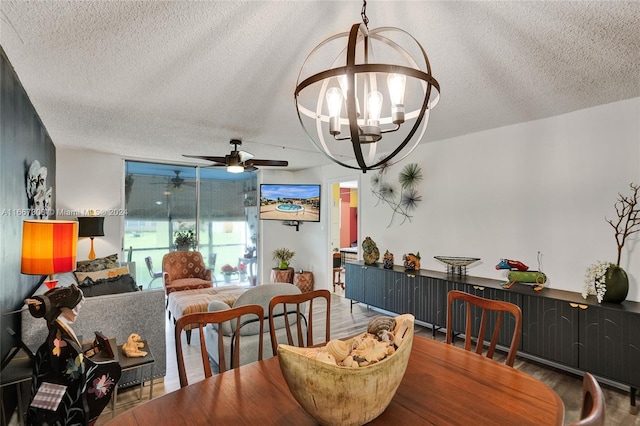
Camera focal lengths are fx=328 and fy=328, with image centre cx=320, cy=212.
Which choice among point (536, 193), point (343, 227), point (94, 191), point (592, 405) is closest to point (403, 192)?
point (536, 193)

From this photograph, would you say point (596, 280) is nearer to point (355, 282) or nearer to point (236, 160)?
point (355, 282)

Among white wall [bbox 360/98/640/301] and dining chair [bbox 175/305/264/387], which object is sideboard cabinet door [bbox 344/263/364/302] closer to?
white wall [bbox 360/98/640/301]

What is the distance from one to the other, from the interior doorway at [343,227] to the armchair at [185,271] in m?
2.40

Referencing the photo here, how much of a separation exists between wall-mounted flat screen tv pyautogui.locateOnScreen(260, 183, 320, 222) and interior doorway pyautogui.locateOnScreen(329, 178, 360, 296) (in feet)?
1.42

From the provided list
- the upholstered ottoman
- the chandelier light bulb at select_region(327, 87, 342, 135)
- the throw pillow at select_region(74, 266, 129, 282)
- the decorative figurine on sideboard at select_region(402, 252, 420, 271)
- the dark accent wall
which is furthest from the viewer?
the decorative figurine on sideboard at select_region(402, 252, 420, 271)

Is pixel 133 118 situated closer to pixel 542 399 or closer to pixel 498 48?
→ pixel 498 48

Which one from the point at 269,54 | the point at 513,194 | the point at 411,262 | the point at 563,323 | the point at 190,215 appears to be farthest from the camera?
the point at 190,215

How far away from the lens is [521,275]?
339 cm

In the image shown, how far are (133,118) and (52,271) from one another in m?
2.03

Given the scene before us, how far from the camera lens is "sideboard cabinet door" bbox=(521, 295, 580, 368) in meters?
2.86

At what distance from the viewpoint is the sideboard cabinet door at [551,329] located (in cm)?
286

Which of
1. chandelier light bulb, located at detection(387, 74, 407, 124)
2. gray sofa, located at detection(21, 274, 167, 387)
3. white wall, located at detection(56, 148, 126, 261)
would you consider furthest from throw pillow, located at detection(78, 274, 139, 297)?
chandelier light bulb, located at detection(387, 74, 407, 124)

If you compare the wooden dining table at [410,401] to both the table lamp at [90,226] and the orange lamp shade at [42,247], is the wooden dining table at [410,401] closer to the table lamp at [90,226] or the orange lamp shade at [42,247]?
the orange lamp shade at [42,247]

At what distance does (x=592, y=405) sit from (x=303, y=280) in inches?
226
